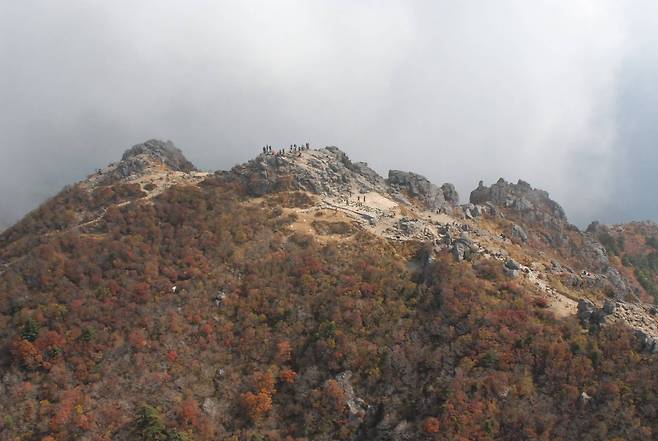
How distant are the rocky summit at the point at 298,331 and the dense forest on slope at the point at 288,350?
205 mm

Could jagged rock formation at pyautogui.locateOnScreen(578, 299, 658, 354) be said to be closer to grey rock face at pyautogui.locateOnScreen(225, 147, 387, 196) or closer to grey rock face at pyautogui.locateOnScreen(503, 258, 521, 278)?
grey rock face at pyautogui.locateOnScreen(503, 258, 521, 278)

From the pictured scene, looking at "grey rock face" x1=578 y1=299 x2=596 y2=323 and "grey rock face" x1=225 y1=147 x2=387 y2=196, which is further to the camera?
"grey rock face" x1=225 y1=147 x2=387 y2=196

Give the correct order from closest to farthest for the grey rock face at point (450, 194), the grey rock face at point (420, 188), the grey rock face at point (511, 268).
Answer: the grey rock face at point (511, 268) → the grey rock face at point (420, 188) → the grey rock face at point (450, 194)

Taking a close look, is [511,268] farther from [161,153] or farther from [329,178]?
[161,153]

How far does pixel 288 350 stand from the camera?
199ft

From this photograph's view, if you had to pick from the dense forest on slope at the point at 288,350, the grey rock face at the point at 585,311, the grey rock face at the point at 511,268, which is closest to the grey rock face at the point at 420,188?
the grey rock face at the point at 511,268

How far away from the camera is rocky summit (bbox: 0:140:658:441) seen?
51656mm

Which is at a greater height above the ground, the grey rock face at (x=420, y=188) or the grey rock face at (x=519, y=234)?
the grey rock face at (x=420, y=188)

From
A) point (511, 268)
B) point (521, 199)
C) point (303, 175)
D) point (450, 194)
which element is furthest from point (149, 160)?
point (521, 199)

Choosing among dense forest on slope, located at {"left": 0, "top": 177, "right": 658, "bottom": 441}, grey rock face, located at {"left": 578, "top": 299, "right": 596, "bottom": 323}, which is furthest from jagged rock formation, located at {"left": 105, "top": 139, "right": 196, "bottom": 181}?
grey rock face, located at {"left": 578, "top": 299, "right": 596, "bottom": 323}

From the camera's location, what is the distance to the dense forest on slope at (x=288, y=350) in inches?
2016

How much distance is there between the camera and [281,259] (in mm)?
72625

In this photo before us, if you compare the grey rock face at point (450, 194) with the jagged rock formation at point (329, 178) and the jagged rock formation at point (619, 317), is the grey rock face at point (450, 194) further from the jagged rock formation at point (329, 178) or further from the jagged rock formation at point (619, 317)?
the jagged rock formation at point (619, 317)

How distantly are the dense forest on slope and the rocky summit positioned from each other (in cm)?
20
